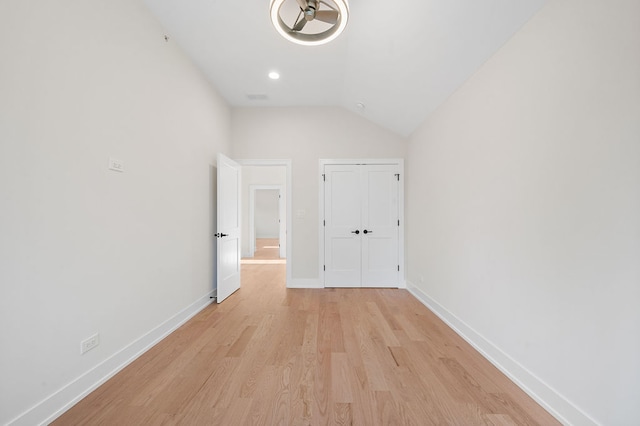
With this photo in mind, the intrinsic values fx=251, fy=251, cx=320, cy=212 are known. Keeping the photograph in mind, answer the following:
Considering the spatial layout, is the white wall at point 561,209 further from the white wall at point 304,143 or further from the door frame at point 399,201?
the white wall at point 304,143

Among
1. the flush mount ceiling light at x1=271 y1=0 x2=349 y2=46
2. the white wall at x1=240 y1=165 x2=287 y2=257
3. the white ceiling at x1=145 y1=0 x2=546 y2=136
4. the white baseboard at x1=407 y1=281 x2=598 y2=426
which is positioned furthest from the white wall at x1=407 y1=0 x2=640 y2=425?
the white wall at x1=240 y1=165 x2=287 y2=257

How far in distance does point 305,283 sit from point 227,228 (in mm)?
1567

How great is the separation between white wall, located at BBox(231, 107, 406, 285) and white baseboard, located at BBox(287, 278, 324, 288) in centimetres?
22

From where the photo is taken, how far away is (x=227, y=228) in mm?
3678

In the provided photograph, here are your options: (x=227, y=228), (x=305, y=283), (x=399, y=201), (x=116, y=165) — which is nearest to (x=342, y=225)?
(x=399, y=201)

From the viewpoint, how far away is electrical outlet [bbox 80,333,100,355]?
5.43 ft

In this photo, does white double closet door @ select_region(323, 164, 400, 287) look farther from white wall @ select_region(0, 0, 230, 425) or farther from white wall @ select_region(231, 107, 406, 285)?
white wall @ select_region(0, 0, 230, 425)

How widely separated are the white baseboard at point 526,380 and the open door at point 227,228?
114 inches

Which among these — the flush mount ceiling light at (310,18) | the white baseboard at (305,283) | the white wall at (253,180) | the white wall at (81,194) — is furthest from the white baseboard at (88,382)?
the white wall at (253,180)

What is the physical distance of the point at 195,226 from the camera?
3107 mm

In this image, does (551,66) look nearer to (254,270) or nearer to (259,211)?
(254,270)

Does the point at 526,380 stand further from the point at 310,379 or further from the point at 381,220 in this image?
the point at 381,220

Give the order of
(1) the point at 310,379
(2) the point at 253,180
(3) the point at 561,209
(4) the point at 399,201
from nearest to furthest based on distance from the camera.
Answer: (3) the point at 561,209, (1) the point at 310,379, (4) the point at 399,201, (2) the point at 253,180

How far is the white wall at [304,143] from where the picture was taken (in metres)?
4.24
